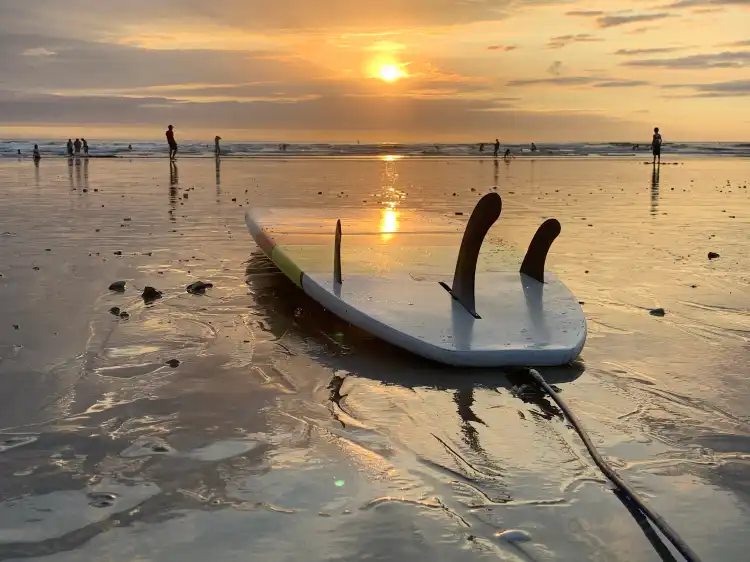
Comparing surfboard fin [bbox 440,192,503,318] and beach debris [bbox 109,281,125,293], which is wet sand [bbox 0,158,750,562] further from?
surfboard fin [bbox 440,192,503,318]

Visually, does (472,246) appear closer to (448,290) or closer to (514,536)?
(448,290)

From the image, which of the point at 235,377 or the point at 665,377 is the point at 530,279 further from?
the point at 235,377

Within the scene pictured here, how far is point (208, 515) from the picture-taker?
285 cm

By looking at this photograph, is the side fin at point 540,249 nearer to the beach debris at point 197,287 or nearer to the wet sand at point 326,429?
the wet sand at point 326,429

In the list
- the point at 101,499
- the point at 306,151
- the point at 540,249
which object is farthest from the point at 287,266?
the point at 306,151

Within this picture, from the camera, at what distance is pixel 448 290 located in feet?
18.3

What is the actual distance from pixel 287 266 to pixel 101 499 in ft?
11.8

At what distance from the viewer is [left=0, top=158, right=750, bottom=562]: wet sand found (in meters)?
2.74

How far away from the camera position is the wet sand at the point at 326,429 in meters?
2.74

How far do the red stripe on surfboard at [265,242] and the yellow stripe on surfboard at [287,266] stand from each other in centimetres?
20

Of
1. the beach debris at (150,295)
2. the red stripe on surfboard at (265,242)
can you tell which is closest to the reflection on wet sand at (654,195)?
the red stripe on surfboard at (265,242)

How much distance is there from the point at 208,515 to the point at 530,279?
3764 mm

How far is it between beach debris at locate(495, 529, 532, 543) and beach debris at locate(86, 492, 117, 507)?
1449mm

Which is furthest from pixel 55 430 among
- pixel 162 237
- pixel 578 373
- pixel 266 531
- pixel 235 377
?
pixel 162 237
